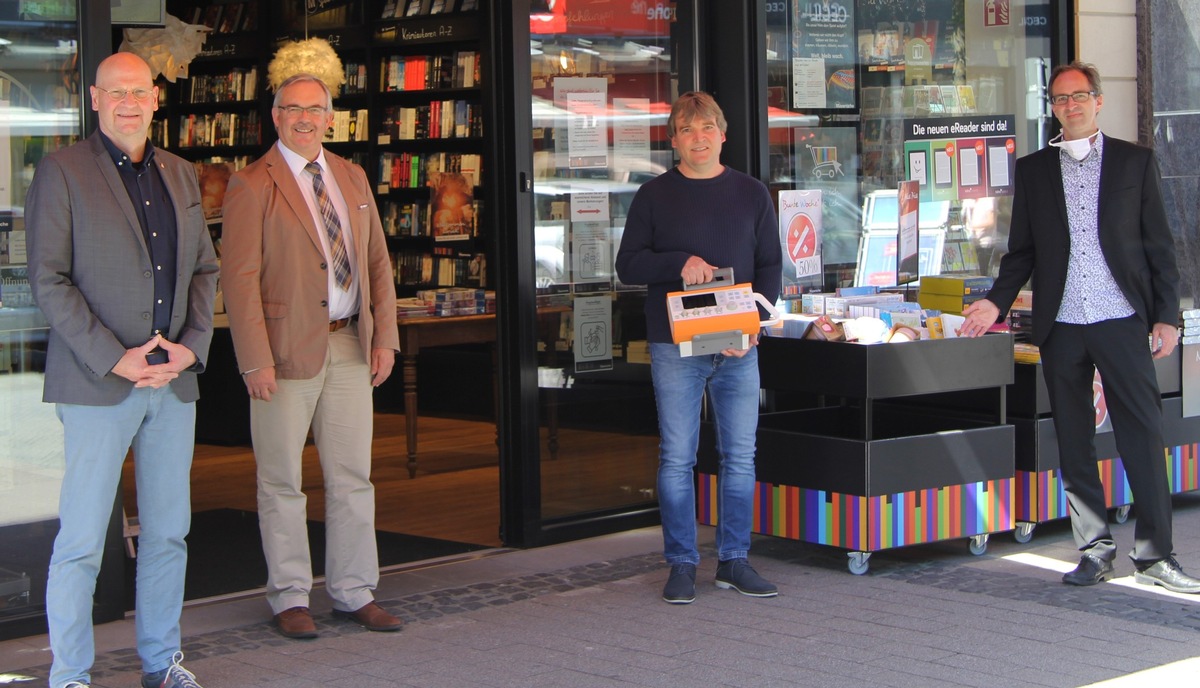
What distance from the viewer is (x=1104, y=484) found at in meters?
6.25

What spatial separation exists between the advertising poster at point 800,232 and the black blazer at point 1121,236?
49.2 inches

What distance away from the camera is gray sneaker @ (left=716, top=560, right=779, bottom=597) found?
5.23 m

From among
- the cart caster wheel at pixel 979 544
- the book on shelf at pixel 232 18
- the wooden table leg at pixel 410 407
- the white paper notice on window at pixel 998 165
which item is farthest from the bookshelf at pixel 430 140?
the cart caster wheel at pixel 979 544

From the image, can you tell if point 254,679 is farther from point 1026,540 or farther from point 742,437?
point 1026,540

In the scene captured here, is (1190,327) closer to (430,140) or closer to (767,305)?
(767,305)

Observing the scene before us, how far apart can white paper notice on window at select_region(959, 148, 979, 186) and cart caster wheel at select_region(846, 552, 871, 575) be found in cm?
235

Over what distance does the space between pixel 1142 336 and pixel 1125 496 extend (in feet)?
4.15

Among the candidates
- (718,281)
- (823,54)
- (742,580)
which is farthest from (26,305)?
(823,54)

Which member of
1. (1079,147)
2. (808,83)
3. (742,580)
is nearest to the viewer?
(742,580)

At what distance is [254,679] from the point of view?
14.1 ft

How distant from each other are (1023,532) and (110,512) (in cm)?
365

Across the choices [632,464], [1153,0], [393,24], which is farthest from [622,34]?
[393,24]

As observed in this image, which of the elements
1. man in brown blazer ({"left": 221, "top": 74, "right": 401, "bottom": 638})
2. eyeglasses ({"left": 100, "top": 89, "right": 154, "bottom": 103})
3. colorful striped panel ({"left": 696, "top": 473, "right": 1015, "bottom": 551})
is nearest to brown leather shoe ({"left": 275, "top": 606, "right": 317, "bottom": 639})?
man in brown blazer ({"left": 221, "top": 74, "right": 401, "bottom": 638})

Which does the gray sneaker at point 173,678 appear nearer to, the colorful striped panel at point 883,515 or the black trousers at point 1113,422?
the colorful striped panel at point 883,515
